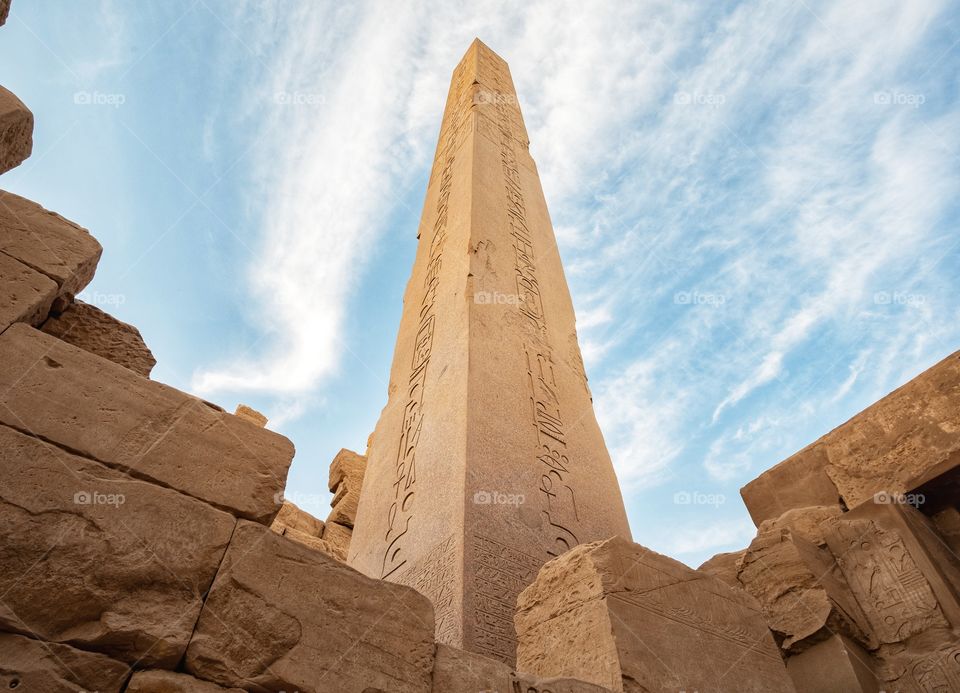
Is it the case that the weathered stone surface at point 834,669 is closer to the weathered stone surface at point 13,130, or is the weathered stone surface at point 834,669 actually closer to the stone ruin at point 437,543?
the stone ruin at point 437,543

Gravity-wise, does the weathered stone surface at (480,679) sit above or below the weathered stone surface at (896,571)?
below

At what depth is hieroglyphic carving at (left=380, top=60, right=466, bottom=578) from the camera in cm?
353

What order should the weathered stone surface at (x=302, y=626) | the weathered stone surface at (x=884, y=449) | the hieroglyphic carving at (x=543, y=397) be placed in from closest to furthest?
the weathered stone surface at (x=302, y=626), the weathered stone surface at (x=884, y=449), the hieroglyphic carving at (x=543, y=397)

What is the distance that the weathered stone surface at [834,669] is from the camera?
2471 millimetres

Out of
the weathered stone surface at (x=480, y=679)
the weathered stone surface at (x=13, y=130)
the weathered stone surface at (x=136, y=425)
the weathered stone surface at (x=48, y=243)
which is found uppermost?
the weathered stone surface at (x=13, y=130)

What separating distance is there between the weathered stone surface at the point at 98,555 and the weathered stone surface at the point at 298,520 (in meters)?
5.23

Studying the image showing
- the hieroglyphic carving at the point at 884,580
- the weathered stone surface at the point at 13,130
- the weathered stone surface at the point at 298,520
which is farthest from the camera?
the weathered stone surface at the point at 298,520

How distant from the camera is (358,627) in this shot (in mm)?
1638

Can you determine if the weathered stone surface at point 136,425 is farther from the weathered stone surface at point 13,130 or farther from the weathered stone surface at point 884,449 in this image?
the weathered stone surface at point 884,449

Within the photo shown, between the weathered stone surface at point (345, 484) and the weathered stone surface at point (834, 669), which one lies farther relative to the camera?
the weathered stone surface at point (345, 484)

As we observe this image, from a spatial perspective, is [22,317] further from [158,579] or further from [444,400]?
[444,400]

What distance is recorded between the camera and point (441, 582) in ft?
9.64

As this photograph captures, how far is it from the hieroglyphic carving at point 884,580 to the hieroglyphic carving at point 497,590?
1323 mm

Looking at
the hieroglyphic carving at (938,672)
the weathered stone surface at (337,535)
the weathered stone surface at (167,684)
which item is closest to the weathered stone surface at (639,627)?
the hieroglyphic carving at (938,672)
